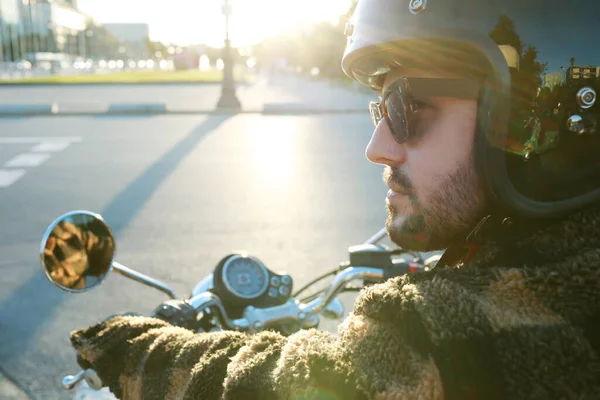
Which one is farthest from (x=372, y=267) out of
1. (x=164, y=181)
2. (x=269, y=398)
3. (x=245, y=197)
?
(x=164, y=181)

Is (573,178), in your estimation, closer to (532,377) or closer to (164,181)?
(532,377)

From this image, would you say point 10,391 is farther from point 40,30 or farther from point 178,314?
point 40,30

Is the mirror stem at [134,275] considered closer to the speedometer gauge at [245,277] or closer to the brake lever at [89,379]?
the speedometer gauge at [245,277]

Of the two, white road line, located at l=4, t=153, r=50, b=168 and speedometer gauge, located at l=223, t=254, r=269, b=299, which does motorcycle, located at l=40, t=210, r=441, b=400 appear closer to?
speedometer gauge, located at l=223, t=254, r=269, b=299

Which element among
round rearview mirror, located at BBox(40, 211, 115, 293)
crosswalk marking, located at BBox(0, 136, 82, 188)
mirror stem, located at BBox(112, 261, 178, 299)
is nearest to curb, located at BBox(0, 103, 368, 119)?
crosswalk marking, located at BBox(0, 136, 82, 188)

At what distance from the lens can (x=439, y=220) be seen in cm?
130

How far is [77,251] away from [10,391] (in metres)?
1.66

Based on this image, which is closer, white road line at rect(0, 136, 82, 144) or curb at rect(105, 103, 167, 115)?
white road line at rect(0, 136, 82, 144)

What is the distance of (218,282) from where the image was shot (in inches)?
79.1

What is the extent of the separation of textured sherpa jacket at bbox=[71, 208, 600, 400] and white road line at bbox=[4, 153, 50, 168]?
26.5 feet

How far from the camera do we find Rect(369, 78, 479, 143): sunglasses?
4.25 ft

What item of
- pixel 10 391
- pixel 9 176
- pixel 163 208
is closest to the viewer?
pixel 10 391

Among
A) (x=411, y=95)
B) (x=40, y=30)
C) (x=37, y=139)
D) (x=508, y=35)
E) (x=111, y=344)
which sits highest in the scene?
(x=508, y=35)

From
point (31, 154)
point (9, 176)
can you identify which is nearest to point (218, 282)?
point (9, 176)
